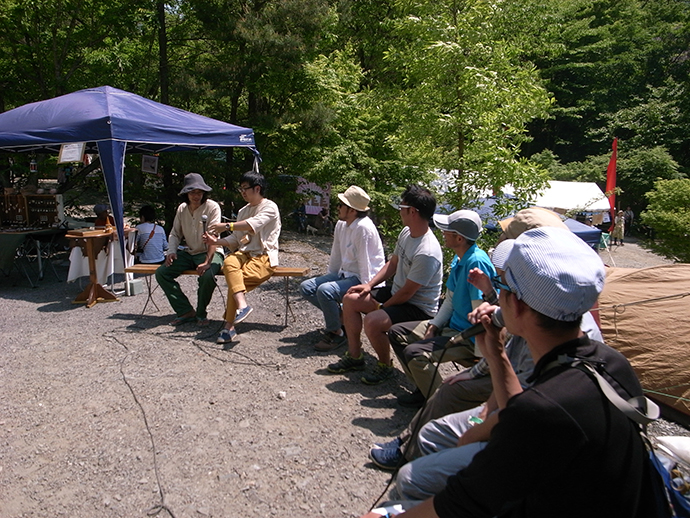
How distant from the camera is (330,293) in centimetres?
476

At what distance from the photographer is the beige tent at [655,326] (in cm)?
395

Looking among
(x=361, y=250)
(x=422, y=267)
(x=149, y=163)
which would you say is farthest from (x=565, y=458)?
(x=149, y=163)

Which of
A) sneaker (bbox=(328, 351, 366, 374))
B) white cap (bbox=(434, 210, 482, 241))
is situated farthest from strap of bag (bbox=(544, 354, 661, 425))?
sneaker (bbox=(328, 351, 366, 374))

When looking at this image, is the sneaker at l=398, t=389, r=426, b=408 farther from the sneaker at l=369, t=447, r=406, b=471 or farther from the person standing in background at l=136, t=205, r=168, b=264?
the person standing in background at l=136, t=205, r=168, b=264

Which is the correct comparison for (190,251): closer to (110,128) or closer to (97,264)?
(97,264)

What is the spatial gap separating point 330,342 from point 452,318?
1.62 m

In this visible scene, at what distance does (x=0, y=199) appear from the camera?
8.72 meters

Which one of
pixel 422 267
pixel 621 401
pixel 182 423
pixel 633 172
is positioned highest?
pixel 633 172

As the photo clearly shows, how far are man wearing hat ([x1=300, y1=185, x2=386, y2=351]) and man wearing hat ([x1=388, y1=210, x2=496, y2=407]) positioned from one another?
1.02 metres

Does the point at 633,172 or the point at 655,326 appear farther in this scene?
the point at 633,172

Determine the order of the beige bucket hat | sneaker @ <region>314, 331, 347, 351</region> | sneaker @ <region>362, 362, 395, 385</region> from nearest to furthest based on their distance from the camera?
sneaker @ <region>362, 362, 395, 385</region>
the beige bucket hat
sneaker @ <region>314, 331, 347, 351</region>

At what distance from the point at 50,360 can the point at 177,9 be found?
11.0 metres

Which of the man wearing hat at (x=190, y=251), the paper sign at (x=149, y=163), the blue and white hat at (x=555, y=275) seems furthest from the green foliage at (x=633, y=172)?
the blue and white hat at (x=555, y=275)

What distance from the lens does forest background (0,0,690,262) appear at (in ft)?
20.0
